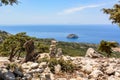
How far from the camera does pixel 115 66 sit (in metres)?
20.0

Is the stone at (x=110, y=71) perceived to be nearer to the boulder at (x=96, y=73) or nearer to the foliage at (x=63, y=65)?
the boulder at (x=96, y=73)

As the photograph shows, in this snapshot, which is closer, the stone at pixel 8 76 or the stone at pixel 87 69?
the stone at pixel 8 76

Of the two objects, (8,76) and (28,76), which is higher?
(8,76)

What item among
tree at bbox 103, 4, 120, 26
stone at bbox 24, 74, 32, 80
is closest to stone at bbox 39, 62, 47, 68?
stone at bbox 24, 74, 32, 80

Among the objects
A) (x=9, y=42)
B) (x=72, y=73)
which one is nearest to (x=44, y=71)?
(x=72, y=73)

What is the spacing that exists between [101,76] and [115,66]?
8.83ft

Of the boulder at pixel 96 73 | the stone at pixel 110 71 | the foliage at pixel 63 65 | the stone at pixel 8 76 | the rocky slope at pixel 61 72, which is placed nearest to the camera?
the stone at pixel 8 76

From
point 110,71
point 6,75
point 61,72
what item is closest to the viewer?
point 6,75

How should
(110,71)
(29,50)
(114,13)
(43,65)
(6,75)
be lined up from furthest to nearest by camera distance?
(114,13) < (29,50) < (110,71) < (43,65) < (6,75)

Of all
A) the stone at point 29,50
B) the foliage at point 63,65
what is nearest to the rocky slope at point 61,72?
the foliage at point 63,65

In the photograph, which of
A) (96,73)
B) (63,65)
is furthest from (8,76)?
(96,73)

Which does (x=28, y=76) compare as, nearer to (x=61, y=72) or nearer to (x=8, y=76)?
(x=8, y=76)

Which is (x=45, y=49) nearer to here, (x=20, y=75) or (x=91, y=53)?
(x=91, y=53)

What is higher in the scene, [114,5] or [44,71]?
[114,5]
